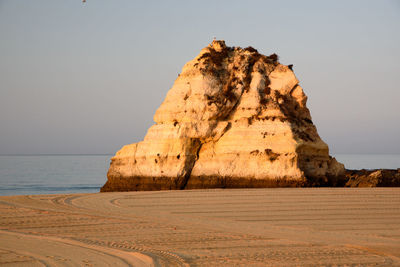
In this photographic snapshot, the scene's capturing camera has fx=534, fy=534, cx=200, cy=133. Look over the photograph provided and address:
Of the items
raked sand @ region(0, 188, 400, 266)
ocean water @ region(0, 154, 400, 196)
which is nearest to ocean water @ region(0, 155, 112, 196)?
ocean water @ region(0, 154, 400, 196)

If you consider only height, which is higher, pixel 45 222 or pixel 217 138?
pixel 217 138

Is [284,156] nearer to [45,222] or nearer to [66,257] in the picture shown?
[45,222]

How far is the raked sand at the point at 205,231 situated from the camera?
802 centimetres

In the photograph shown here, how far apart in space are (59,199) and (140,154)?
29.2 ft

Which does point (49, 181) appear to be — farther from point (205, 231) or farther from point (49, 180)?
point (205, 231)

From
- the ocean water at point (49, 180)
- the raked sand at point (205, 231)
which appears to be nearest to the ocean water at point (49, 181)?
the ocean water at point (49, 180)

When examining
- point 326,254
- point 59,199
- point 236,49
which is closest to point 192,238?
point 326,254

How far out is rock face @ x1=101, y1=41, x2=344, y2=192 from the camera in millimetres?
24922

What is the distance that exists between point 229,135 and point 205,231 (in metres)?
15.7

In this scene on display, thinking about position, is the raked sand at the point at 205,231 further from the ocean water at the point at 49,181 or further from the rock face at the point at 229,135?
the ocean water at the point at 49,181

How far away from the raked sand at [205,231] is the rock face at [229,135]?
648 cm

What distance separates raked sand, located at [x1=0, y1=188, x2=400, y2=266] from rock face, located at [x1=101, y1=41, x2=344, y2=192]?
6485 millimetres

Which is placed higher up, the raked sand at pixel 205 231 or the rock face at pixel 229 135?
the rock face at pixel 229 135

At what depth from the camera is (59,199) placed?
62.0 feet
